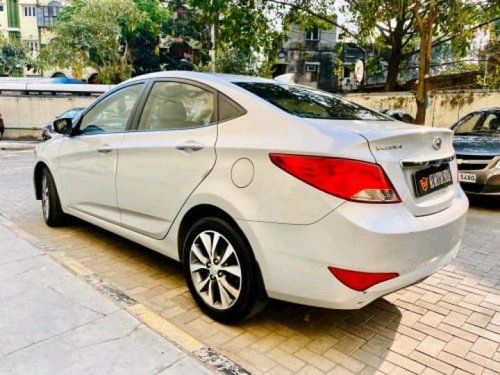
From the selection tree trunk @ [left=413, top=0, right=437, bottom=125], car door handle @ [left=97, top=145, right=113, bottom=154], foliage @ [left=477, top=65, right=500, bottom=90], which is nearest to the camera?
car door handle @ [left=97, top=145, right=113, bottom=154]

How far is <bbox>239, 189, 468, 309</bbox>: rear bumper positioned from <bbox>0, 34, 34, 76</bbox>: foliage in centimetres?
3442

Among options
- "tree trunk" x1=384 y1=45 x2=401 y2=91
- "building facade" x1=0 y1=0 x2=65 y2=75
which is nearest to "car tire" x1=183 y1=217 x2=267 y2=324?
"tree trunk" x1=384 y1=45 x2=401 y2=91

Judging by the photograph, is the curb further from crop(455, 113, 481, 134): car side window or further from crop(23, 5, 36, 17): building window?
crop(23, 5, 36, 17): building window

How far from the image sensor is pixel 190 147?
2859 millimetres

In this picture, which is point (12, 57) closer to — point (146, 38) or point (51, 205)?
point (146, 38)

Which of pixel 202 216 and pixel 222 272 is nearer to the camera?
pixel 222 272

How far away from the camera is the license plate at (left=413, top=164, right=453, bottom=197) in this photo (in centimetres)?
247

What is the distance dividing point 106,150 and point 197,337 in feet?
6.06

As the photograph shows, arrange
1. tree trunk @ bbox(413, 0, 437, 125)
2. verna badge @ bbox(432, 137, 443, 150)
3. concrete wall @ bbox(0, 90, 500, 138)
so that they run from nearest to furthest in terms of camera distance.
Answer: verna badge @ bbox(432, 137, 443, 150) → tree trunk @ bbox(413, 0, 437, 125) → concrete wall @ bbox(0, 90, 500, 138)

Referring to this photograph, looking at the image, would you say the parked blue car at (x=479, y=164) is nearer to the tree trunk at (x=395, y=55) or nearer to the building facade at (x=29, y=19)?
the tree trunk at (x=395, y=55)

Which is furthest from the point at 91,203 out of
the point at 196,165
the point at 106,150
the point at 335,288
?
the point at 335,288

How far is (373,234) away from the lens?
218 cm

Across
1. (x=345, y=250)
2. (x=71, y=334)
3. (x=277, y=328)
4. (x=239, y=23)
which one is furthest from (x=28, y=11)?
(x=345, y=250)

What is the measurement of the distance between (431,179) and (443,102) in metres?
12.3
